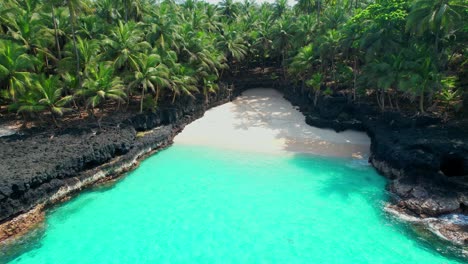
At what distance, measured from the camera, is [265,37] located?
49.5 m

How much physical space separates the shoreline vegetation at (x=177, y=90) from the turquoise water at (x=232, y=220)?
6.81 feet

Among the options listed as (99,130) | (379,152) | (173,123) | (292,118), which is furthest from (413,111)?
(99,130)

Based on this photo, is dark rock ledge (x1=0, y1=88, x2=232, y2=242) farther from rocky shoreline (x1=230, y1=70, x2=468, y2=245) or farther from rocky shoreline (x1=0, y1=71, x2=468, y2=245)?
rocky shoreline (x1=230, y1=70, x2=468, y2=245)

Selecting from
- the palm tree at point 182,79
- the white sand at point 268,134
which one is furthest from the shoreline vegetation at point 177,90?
the white sand at point 268,134

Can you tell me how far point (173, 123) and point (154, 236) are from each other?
58.8ft

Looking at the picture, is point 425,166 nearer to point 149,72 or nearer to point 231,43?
point 149,72

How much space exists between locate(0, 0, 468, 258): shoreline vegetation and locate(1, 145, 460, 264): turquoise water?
2077 millimetres

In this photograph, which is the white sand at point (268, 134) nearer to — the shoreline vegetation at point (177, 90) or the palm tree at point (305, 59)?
the shoreline vegetation at point (177, 90)

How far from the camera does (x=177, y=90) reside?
34.2m

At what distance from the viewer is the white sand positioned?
3146 cm

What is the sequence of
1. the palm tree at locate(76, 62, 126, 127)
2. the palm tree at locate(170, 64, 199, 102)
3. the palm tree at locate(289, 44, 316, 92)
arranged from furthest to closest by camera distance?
the palm tree at locate(289, 44, 316, 92) → the palm tree at locate(170, 64, 199, 102) → the palm tree at locate(76, 62, 126, 127)

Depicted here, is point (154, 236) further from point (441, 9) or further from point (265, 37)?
point (265, 37)

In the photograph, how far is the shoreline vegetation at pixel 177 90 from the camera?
22.5 meters

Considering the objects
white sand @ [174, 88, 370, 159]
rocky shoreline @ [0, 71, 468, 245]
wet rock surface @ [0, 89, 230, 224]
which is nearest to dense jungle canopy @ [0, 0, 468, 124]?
wet rock surface @ [0, 89, 230, 224]
